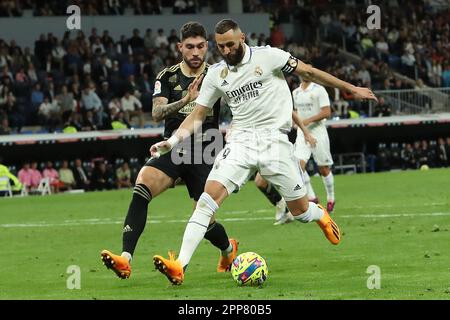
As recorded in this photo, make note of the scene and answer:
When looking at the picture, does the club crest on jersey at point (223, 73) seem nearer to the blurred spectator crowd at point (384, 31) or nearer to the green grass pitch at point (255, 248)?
the green grass pitch at point (255, 248)

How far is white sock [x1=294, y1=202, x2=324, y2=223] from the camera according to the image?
11.6m

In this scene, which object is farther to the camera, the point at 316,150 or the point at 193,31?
the point at 316,150

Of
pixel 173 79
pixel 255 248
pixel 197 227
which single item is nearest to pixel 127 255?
pixel 197 227

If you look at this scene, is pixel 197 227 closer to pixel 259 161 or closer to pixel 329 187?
pixel 259 161

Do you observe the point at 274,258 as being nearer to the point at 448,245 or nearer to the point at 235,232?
the point at 448,245

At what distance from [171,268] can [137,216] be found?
1.44 m

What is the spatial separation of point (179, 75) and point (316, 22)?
33859 mm

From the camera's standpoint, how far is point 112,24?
40969 mm

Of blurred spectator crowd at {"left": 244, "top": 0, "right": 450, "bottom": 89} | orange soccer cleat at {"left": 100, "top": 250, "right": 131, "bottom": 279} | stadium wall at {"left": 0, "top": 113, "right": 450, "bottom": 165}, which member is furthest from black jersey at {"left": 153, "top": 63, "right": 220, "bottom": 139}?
blurred spectator crowd at {"left": 244, "top": 0, "right": 450, "bottom": 89}

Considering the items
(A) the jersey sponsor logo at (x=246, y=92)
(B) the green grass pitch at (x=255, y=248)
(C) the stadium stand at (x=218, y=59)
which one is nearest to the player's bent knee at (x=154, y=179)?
(B) the green grass pitch at (x=255, y=248)

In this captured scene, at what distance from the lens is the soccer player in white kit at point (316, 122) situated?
2031 cm

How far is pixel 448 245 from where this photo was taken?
45.3 feet

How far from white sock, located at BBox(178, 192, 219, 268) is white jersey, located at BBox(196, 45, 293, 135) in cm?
92
